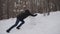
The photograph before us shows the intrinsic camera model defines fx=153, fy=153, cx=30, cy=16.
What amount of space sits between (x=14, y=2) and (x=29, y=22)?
5.14 feet

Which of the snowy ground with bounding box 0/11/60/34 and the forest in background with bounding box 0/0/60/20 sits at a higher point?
the forest in background with bounding box 0/0/60/20

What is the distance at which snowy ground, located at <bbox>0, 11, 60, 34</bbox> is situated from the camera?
5.48 m

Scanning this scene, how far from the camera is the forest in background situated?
7.44 metres

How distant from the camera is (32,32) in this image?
18.1 ft

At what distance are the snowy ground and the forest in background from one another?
40 cm

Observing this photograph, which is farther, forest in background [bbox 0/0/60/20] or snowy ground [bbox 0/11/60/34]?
forest in background [bbox 0/0/60/20]

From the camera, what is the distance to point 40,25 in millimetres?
6098

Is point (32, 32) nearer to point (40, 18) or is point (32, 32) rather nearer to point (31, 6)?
point (40, 18)

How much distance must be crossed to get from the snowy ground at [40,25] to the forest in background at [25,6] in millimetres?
401

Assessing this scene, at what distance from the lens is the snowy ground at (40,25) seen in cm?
548

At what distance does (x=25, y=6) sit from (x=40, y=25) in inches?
68.4

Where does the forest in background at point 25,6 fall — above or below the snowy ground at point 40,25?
above

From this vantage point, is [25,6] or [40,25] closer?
[40,25]

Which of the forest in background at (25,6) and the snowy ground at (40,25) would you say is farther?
the forest in background at (25,6)
